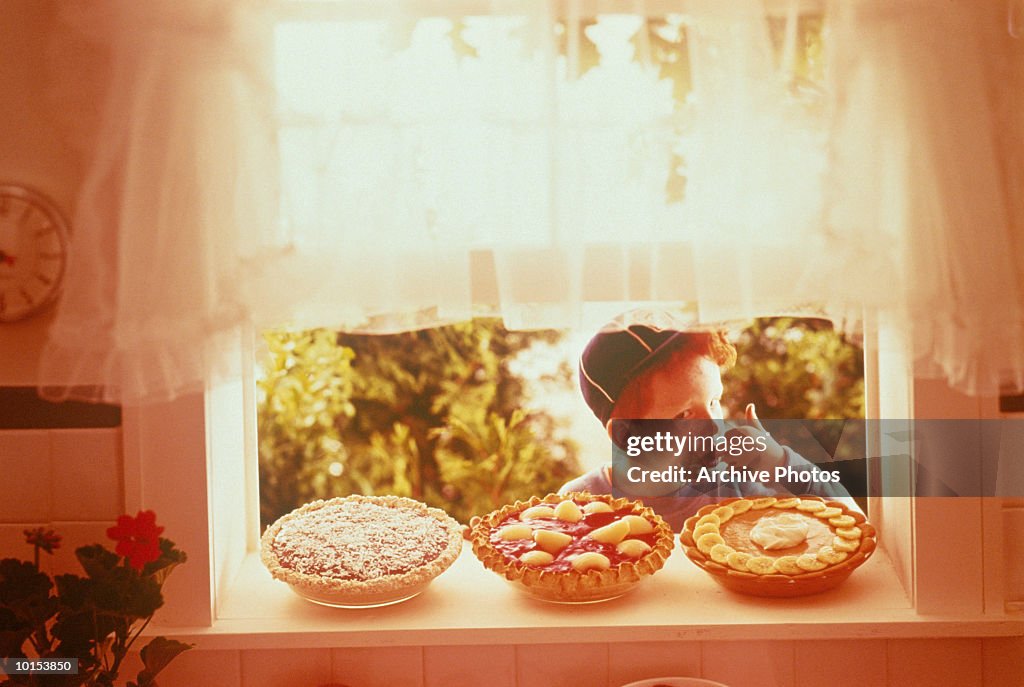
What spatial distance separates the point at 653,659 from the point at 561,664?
0.47ft

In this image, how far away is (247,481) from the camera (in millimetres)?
1476

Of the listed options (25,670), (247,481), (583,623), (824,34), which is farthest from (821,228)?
(25,670)

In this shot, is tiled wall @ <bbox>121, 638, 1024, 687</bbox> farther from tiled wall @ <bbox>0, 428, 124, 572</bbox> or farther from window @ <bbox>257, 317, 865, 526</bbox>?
window @ <bbox>257, 317, 865, 526</bbox>

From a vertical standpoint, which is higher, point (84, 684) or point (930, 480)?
point (930, 480)

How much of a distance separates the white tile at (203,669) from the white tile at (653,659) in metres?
0.58

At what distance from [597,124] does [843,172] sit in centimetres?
34

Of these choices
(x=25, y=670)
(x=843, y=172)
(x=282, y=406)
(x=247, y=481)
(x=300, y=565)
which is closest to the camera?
(x=25, y=670)

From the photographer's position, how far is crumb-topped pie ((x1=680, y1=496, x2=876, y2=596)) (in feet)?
4.07

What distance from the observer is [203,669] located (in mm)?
1280

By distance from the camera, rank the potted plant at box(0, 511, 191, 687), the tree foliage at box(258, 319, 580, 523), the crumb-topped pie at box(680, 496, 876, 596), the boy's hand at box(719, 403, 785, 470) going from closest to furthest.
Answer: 1. the potted plant at box(0, 511, 191, 687)
2. the crumb-topped pie at box(680, 496, 876, 596)
3. the boy's hand at box(719, 403, 785, 470)
4. the tree foliage at box(258, 319, 580, 523)

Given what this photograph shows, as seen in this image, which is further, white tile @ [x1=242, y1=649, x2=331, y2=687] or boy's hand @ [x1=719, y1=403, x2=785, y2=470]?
boy's hand @ [x1=719, y1=403, x2=785, y2=470]

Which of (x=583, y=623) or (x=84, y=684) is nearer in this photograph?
(x=84, y=684)

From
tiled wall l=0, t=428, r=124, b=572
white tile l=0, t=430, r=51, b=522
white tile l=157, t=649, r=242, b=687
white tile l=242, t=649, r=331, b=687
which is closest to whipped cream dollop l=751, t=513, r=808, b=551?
white tile l=242, t=649, r=331, b=687

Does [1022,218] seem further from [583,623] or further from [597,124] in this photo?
[583,623]
